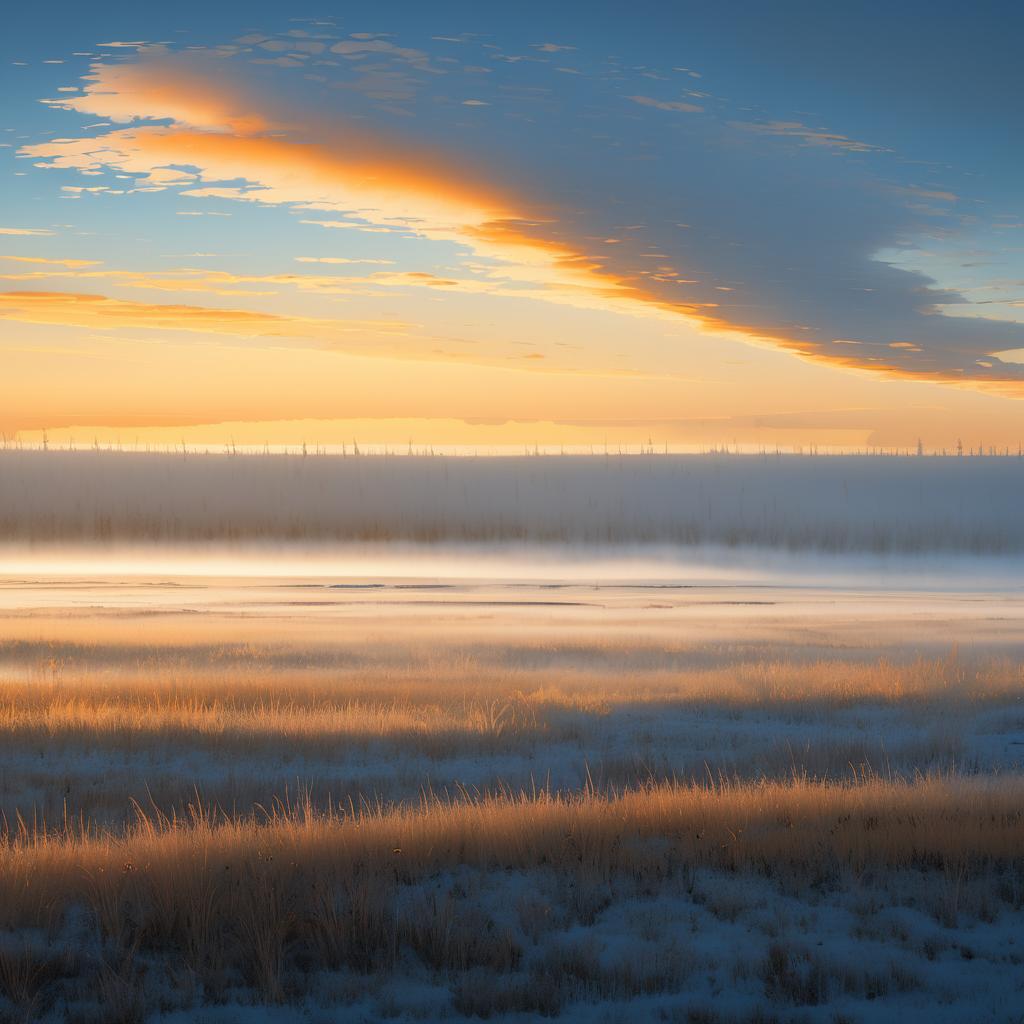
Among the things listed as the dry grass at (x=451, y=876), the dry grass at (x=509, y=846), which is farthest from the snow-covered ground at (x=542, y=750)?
the dry grass at (x=509, y=846)

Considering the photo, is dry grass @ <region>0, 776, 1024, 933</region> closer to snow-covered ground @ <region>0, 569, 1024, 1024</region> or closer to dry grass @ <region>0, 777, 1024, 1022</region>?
dry grass @ <region>0, 777, 1024, 1022</region>

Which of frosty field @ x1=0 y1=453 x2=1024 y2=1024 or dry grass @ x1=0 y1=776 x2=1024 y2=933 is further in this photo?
dry grass @ x1=0 y1=776 x2=1024 y2=933

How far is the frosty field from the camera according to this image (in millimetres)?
6668

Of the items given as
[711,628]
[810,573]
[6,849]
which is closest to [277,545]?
[810,573]

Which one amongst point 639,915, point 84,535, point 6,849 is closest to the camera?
point 639,915

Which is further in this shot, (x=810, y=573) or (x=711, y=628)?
(x=810, y=573)

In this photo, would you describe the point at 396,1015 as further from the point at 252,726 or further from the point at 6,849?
the point at 252,726

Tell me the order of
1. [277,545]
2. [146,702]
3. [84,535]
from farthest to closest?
[84,535] → [277,545] → [146,702]

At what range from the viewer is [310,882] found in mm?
7887

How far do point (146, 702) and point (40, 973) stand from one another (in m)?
10.5

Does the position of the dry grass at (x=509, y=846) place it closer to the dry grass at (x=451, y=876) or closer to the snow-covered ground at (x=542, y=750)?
the dry grass at (x=451, y=876)

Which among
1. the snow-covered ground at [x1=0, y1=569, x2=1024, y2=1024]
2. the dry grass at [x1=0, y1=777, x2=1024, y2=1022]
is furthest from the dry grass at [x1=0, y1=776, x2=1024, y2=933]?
the snow-covered ground at [x1=0, y1=569, x2=1024, y2=1024]

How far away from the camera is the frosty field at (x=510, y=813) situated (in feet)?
21.9

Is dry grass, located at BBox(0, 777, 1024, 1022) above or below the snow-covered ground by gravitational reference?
above
